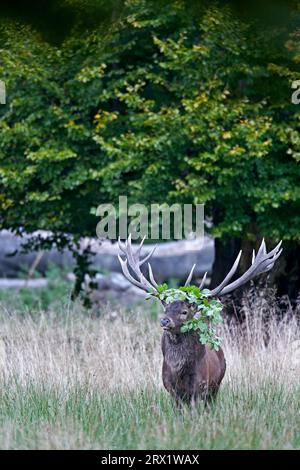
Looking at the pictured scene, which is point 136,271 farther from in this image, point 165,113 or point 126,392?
point 165,113

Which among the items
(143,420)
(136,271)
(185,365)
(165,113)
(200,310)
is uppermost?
(165,113)

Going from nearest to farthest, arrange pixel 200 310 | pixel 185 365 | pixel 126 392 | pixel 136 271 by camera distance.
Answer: pixel 185 365
pixel 200 310
pixel 136 271
pixel 126 392

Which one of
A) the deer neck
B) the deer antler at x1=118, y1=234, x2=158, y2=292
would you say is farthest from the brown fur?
the deer antler at x1=118, y1=234, x2=158, y2=292

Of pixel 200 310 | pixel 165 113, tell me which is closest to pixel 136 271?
pixel 200 310

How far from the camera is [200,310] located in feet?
22.8

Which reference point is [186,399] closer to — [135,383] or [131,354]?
[135,383]

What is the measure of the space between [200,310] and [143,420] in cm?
84

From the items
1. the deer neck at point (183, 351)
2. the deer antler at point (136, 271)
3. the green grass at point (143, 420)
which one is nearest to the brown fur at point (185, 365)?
the deer neck at point (183, 351)

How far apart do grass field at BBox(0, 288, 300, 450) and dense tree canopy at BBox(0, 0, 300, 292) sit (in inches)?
50.5

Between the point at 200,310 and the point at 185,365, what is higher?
the point at 200,310

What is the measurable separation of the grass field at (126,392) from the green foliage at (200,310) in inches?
19.4

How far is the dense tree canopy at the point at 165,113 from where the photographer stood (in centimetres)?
1010

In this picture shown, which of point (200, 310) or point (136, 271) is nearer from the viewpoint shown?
point (200, 310)
